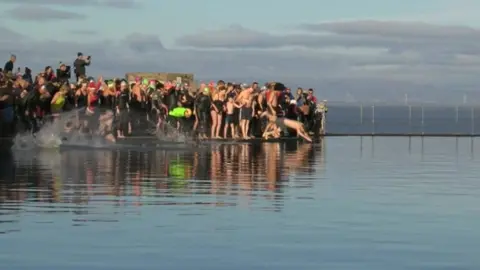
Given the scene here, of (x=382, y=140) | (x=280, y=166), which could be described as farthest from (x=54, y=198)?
(x=382, y=140)

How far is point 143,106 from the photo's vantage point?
48656mm

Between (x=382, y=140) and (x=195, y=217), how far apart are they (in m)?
39.0

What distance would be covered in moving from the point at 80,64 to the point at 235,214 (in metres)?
32.2

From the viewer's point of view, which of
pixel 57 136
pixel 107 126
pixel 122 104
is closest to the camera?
pixel 57 136

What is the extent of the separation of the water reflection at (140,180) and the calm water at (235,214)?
30mm

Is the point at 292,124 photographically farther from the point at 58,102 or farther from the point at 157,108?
the point at 58,102

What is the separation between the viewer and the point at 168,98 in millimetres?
49969

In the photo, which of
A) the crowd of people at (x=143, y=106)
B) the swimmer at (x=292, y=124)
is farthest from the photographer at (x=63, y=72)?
the swimmer at (x=292, y=124)

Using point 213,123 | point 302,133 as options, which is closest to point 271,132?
point 302,133

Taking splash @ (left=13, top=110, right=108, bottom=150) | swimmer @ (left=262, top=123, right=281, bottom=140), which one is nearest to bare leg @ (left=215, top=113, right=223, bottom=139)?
swimmer @ (left=262, top=123, right=281, bottom=140)

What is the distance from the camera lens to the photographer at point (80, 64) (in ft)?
169

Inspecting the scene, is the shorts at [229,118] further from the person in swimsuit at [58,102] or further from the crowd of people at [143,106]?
the person in swimsuit at [58,102]

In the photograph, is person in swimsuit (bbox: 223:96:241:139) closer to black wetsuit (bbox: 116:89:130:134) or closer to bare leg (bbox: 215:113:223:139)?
bare leg (bbox: 215:113:223:139)

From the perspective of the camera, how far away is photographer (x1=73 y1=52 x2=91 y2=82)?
169ft
